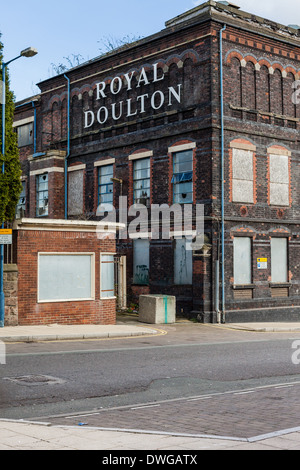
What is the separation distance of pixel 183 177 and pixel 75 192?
7.83m

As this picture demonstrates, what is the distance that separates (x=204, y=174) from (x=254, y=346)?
9.82 metres

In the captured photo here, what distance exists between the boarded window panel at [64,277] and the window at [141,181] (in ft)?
21.6

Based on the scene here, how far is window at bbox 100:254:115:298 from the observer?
2172 centimetres

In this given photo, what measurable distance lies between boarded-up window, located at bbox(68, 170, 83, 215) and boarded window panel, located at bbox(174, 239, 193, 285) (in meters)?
7.17

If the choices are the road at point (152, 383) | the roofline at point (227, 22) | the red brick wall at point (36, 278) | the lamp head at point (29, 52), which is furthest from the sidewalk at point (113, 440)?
the roofline at point (227, 22)

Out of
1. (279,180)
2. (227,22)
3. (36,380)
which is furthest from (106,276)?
(227,22)

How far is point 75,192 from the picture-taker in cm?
3134

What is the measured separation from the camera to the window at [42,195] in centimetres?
3247

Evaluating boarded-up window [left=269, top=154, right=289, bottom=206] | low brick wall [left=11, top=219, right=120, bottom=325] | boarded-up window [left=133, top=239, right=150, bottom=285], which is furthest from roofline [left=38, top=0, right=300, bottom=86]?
low brick wall [left=11, top=219, right=120, bottom=325]

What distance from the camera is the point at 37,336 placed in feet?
54.5

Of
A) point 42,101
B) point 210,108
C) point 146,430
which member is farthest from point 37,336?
point 42,101

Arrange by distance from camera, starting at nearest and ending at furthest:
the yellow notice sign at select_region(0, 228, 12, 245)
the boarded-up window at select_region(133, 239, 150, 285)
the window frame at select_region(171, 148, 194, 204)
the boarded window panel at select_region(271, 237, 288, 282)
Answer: the yellow notice sign at select_region(0, 228, 12, 245), the window frame at select_region(171, 148, 194, 204), the boarded window panel at select_region(271, 237, 288, 282), the boarded-up window at select_region(133, 239, 150, 285)

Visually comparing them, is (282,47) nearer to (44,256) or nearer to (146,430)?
(44,256)

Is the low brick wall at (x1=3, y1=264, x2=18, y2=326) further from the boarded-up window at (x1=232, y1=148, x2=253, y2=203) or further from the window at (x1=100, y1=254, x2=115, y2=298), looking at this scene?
the boarded-up window at (x1=232, y1=148, x2=253, y2=203)
